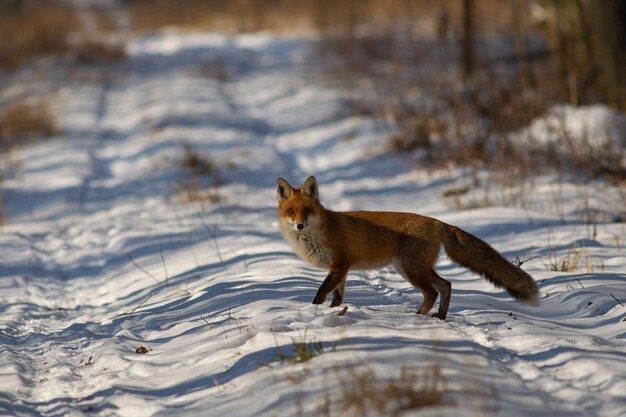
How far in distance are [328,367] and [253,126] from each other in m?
12.6

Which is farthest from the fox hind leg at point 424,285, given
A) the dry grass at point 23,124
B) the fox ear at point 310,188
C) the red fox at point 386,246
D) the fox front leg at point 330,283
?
the dry grass at point 23,124

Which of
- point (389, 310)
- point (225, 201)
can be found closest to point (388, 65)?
point (225, 201)

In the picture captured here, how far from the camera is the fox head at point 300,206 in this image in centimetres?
490

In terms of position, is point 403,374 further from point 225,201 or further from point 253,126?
point 253,126

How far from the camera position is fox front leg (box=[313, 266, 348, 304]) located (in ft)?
15.8

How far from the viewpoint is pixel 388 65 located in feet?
66.8

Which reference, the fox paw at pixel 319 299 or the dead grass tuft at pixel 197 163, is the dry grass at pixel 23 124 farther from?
the fox paw at pixel 319 299

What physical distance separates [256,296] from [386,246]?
1.18m

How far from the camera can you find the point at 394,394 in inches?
123

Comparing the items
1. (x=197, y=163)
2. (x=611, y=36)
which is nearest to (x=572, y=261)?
(x=611, y=36)

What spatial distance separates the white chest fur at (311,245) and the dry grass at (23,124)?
413 inches

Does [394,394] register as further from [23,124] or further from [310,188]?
[23,124]

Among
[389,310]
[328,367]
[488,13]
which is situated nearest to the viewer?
[328,367]

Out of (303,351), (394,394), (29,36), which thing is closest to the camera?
(394,394)
